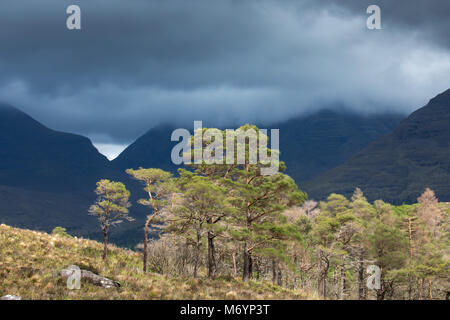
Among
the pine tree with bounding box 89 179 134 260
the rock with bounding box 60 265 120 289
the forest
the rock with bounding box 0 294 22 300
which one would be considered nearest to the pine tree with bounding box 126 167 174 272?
the forest

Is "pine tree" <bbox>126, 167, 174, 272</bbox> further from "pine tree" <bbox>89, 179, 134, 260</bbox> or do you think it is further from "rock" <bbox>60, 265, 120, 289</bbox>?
"rock" <bbox>60, 265, 120, 289</bbox>

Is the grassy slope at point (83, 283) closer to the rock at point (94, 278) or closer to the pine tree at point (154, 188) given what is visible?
the rock at point (94, 278)

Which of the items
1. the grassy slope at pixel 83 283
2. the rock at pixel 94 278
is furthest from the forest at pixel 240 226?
the rock at pixel 94 278

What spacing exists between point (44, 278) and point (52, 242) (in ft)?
51.0

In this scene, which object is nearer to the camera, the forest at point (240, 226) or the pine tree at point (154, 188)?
the forest at point (240, 226)

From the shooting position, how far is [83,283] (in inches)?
915

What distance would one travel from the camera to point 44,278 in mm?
23453

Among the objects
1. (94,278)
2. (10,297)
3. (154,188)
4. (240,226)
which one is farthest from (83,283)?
(240,226)

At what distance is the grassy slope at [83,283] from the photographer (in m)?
21.4

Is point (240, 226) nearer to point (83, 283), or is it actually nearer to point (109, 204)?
point (109, 204)
